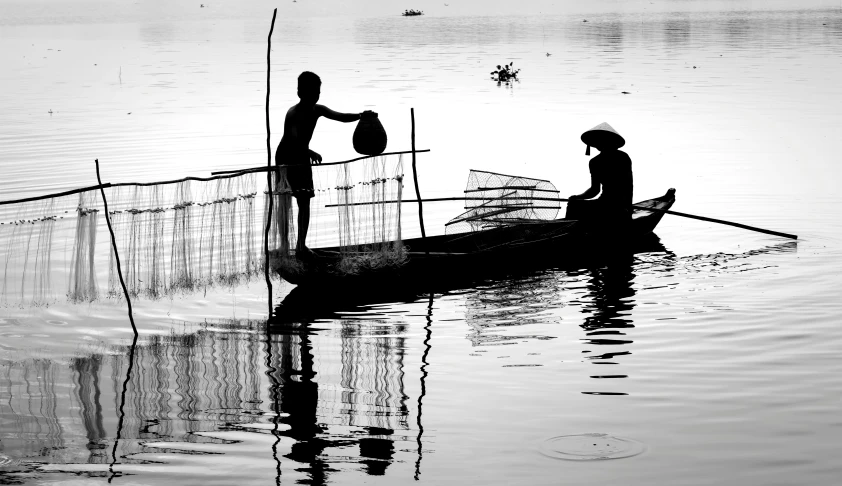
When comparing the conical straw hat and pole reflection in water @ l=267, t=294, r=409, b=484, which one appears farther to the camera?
the conical straw hat

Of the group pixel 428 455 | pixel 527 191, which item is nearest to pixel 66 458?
pixel 428 455

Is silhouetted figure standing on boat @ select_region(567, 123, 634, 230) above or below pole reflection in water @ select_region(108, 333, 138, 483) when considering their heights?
above

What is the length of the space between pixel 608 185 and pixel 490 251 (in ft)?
5.05

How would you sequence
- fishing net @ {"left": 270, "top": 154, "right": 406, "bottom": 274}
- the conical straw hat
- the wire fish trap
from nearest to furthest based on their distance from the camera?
1. fishing net @ {"left": 270, "top": 154, "right": 406, "bottom": 274}
2. the conical straw hat
3. the wire fish trap

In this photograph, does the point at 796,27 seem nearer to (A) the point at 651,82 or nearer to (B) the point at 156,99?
(A) the point at 651,82

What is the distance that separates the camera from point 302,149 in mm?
8914

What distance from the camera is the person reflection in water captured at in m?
8.78

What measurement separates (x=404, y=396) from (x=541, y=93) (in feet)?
68.1

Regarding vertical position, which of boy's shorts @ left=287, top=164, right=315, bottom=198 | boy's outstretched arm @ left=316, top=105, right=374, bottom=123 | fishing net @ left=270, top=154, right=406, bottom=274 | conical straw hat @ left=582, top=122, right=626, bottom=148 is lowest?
fishing net @ left=270, top=154, right=406, bottom=274

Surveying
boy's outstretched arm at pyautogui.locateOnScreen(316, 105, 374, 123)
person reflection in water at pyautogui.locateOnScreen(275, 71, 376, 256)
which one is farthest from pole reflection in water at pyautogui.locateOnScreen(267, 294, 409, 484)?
boy's outstretched arm at pyautogui.locateOnScreen(316, 105, 374, 123)

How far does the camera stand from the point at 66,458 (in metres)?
5.53

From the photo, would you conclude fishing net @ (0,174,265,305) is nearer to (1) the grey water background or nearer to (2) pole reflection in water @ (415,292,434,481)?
(1) the grey water background

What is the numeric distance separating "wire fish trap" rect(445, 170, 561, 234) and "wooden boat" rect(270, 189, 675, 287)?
0.39 feet

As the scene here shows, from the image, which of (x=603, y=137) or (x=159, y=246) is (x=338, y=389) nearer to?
(x=159, y=246)
